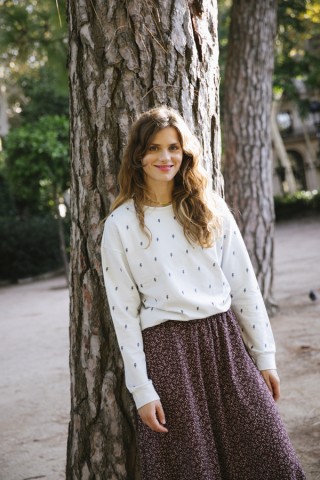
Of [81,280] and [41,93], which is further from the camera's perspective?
[41,93]

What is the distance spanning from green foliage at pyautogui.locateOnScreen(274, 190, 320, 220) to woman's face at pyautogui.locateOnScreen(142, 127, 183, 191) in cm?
2009

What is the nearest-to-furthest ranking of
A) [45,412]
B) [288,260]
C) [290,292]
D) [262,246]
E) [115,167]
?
[115,167] < [45,412] < [262,246] < [290,292] < [288,260]

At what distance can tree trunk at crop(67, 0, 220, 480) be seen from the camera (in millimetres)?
2252

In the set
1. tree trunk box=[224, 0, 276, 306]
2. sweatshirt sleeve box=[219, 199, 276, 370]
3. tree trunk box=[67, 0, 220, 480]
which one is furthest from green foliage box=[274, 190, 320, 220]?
sweatshirt sleeve box=[219, 199, 276, 370]

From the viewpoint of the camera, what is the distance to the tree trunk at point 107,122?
2.25 m

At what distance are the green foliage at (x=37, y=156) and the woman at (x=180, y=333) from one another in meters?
10.4

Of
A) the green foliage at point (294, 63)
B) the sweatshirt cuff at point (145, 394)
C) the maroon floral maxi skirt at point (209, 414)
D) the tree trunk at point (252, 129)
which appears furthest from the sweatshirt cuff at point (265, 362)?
the green foliage at point (294, 63)

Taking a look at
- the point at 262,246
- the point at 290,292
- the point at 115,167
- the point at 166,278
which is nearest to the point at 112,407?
the point at 166,278

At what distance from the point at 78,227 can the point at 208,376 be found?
0.82m

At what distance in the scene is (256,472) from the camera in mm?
1987

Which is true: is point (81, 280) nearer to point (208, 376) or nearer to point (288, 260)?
point (208, 376)

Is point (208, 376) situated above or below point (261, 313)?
below

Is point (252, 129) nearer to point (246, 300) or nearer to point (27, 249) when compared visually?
point (246, 300)

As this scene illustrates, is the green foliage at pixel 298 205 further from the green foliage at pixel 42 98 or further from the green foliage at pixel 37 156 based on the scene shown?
the green foliage at pixel 37 156
